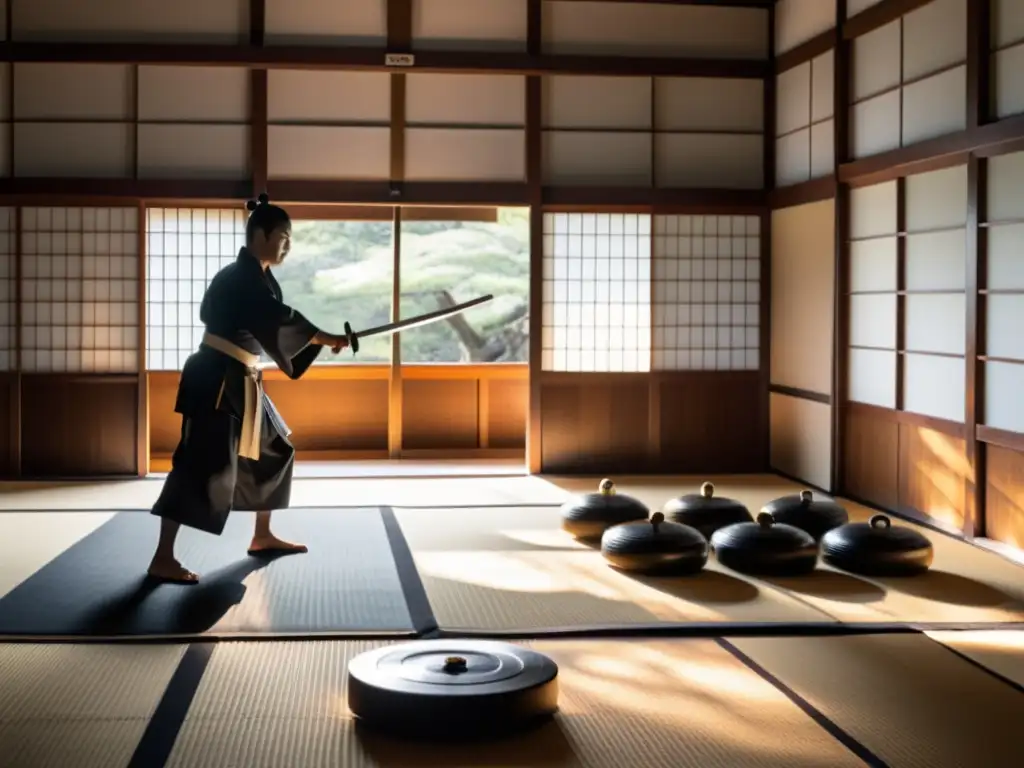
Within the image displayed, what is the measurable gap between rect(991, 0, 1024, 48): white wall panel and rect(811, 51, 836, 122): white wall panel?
5.10 ft

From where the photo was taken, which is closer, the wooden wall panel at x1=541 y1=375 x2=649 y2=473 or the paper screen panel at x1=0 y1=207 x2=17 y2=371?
the paper screen panel at x1=0 y1=207 x2=17 y2=371

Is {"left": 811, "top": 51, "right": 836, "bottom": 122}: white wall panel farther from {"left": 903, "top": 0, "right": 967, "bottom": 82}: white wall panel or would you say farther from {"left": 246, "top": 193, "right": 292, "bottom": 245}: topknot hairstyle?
{"left": 246, "top": 193, "right": 292, "bottom": 245}: topknot hairstyle

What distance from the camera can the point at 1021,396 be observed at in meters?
5.21

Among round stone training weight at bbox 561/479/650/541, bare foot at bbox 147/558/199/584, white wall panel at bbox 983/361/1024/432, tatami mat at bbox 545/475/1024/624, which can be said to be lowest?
tatami mat at bbox 545/475/1024/624

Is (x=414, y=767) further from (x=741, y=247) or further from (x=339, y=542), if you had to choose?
(x=741, y=247)

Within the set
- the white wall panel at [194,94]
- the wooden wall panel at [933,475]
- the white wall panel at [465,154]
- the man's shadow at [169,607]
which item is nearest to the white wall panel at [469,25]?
the white wall panel at [465,154]

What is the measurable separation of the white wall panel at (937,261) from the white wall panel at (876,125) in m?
0.56

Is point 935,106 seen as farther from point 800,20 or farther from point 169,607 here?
point 169,607

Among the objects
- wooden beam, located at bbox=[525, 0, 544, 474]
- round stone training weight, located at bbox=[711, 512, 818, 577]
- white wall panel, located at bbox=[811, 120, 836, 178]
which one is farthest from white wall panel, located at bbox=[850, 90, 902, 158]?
round stone training weight, located at bbox=[711, 512, 818, 577]

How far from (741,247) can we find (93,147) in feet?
13.3

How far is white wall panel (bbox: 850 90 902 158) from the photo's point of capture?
6.34 metres

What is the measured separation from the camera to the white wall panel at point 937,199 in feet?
18.7

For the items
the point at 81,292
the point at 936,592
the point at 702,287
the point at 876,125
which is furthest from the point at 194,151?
the point at 936,592

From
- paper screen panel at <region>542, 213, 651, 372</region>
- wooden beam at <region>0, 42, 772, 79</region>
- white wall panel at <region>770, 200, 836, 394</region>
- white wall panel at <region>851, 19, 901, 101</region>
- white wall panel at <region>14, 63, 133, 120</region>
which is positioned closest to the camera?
white wall panel at <region>851, 19, 901, 101</region>
